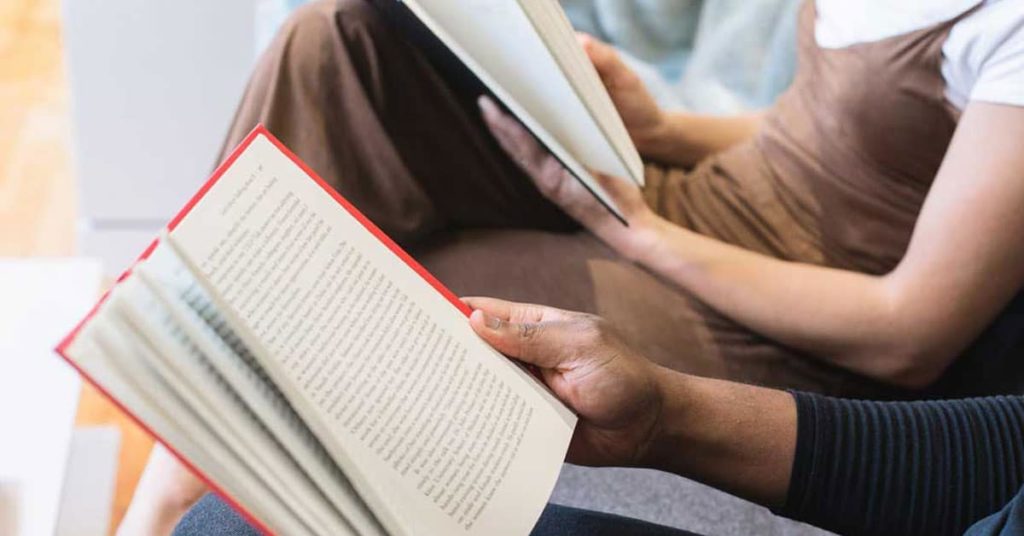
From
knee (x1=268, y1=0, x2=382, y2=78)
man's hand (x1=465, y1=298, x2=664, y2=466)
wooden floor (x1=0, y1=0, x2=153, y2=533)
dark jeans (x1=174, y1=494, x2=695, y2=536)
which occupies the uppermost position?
knee (x1=268, y1=0, x2=382, y2=78)

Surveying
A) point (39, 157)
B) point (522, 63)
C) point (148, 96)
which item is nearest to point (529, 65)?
point (522, 63)

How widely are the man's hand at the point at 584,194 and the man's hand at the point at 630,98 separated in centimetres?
13

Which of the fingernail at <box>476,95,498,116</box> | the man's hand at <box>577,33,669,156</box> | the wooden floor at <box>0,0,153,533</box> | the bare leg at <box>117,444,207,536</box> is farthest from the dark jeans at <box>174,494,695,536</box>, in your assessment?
the wooden floor at <box>0,0,153,533</box>

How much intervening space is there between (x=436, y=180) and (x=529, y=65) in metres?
0.21

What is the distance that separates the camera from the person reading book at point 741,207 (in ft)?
2.86

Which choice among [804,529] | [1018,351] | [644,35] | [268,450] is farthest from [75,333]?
[644,35]

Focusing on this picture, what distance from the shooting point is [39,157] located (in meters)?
1.83

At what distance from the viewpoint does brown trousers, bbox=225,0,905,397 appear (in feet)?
3.10

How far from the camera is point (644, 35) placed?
4.89 feet

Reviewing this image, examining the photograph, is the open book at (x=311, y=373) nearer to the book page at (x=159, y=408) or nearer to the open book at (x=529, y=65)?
the book page at (x=159, y=408)

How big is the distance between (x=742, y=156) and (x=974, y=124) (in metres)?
0.28

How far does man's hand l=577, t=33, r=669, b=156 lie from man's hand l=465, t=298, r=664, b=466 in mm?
424

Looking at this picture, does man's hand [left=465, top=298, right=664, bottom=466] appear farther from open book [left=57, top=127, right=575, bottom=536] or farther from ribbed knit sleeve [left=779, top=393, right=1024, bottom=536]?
ribbed knit sleeve [left=779, top=393, right=1024, bottom=536]

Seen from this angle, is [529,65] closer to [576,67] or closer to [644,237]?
[576,67]
